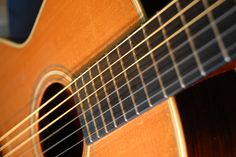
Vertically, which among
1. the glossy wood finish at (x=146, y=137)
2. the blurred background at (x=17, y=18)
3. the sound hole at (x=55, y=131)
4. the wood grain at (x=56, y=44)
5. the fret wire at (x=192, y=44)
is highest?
the blurred background at (x=17, y=18)

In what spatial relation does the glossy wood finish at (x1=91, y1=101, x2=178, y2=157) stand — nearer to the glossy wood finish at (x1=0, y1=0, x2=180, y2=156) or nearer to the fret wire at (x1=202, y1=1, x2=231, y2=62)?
the glossy wood finish at (x1=0, y1=0, x2=180, y2=156)

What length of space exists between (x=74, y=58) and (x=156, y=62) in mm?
276

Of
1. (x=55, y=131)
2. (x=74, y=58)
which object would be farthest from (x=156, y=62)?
(x=55, y=131)

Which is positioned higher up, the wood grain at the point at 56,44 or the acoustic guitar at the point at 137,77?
the wood grain at the point at 56,44

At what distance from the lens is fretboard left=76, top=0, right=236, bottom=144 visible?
45cm

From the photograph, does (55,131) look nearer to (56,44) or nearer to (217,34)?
(56,44)

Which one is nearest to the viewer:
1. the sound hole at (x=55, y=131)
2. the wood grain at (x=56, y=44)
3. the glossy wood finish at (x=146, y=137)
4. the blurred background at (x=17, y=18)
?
the glossy wood finish at (x=146, y=137)

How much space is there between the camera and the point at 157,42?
1.77 ft

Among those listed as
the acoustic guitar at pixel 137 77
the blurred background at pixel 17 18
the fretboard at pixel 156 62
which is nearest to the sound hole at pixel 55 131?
the acoustic guitar at pixel 137 77

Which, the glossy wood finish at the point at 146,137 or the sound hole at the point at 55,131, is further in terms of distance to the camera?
the sound hole at the point at 55,131

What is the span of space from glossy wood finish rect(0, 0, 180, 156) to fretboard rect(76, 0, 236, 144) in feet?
0.12

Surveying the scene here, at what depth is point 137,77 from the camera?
0.57 m

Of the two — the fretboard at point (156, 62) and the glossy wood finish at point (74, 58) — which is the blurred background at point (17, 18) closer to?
the glossy wood finish at point (74, 58)

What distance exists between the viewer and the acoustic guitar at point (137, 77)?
0.48 m
